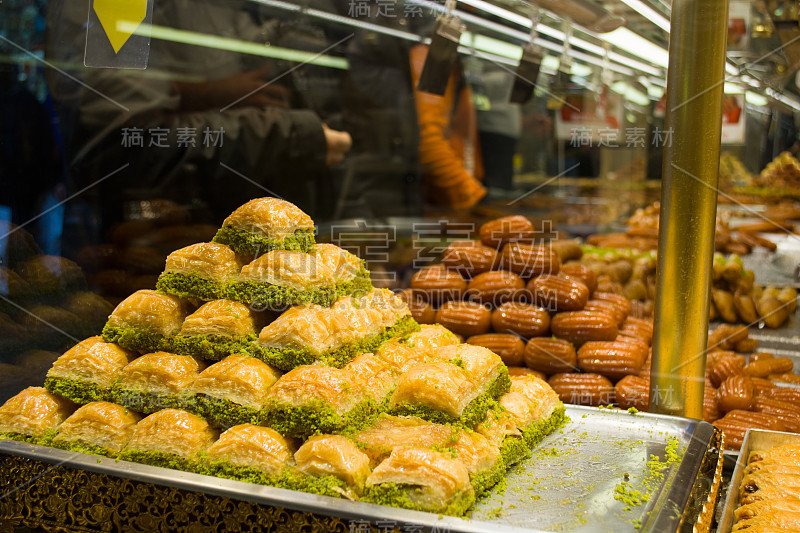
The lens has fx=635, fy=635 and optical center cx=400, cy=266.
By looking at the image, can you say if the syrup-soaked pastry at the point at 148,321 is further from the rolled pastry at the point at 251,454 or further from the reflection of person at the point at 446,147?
the reflection of person at the point at 446,147

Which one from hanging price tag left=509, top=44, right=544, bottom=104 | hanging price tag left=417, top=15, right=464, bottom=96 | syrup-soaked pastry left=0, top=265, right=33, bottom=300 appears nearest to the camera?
syrup-soaked pastry left=0, top=265, right=33, bottom=300

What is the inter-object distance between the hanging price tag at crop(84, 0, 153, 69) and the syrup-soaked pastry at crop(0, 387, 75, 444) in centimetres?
128

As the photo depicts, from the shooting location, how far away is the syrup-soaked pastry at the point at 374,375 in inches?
83.8

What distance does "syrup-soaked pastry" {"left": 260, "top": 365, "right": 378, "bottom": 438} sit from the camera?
1.93 metres

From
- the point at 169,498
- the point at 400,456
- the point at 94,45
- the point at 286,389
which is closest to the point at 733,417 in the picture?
the point at 400,456

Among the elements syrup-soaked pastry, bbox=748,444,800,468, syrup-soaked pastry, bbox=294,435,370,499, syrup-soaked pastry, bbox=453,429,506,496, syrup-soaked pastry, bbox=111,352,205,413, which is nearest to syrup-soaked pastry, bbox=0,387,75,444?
syrup-soaked pastry, bbox=111,352,205,413

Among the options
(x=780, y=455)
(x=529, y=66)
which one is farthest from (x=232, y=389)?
(x=529, y=66)

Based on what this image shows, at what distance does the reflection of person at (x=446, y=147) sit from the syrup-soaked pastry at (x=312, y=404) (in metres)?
4.22

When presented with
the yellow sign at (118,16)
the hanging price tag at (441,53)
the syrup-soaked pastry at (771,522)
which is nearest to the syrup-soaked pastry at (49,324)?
the yellow sign at (118,16)

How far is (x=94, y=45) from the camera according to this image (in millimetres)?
2453

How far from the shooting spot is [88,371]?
2262mm

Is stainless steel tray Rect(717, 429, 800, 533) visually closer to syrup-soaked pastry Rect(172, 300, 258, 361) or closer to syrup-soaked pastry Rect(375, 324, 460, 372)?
syrup-soaked pastry Rect(375, 324, 460, 372)

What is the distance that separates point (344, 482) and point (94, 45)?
1.90 metres

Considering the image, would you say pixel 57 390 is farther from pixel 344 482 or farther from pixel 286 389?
pixel 344 482
